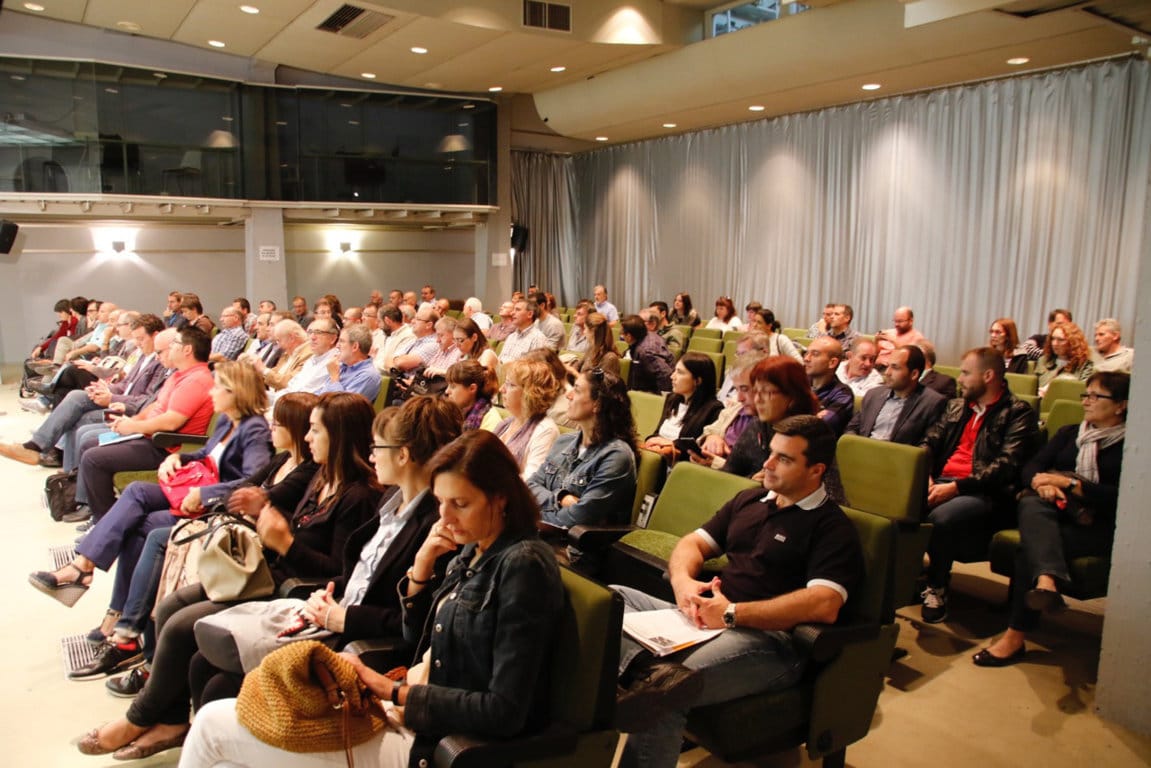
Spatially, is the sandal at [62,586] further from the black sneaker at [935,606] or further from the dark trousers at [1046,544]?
the dark trousers at [1046,544]

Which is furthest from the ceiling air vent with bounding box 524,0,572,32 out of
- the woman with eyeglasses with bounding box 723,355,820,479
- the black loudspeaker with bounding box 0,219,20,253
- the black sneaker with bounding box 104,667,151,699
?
the black loudspeaker with bounding box 0,219,20,253

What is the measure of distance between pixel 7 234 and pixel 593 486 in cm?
1140

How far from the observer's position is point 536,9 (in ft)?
27.8

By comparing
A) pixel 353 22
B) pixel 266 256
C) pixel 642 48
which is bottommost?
pixel 266 256

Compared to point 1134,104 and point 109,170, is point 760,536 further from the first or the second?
point 109,170

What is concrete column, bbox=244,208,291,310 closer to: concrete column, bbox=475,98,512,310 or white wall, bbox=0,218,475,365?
white wall, bbox=0,218,475,365

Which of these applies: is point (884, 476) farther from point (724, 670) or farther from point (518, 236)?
point (518, 236)

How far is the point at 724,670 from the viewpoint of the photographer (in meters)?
2.10

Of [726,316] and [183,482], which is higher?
[726,316]

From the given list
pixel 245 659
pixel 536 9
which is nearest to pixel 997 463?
pixel 245 659

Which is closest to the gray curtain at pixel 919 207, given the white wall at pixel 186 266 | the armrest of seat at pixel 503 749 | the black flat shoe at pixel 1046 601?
the white wall at pixel 186 266

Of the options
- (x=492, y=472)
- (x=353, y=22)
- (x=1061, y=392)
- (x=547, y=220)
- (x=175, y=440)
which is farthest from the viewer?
(x=547, y=220)

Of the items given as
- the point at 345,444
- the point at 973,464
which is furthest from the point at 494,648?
the point at 973,464

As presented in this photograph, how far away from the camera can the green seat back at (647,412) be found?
14.7 feet
